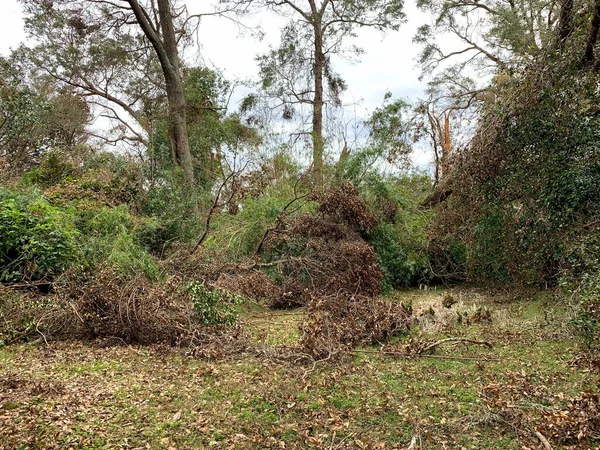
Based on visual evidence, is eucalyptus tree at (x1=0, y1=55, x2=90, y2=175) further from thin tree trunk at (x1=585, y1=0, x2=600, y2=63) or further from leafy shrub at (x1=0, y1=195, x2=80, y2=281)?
thin tree trunk at (x1=585, y1=0, x2=600, y2=63)

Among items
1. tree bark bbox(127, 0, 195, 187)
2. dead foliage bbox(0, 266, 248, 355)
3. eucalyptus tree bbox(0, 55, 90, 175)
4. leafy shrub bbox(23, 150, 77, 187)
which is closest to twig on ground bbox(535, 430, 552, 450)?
dead foliage bbox(0, 266, 248, 355)

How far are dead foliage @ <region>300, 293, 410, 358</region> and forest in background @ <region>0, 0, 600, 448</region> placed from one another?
0.02m

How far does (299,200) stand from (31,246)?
5222 mm

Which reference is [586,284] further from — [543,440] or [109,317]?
[109,317]

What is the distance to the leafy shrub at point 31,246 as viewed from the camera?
602cm

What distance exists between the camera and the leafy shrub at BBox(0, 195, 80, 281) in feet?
19.7

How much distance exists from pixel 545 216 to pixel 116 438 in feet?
15.9

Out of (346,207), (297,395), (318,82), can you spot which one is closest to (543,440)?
(297,395)

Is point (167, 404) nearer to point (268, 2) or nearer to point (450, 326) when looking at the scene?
point (450, 326)

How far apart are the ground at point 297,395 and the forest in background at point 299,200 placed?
32cm

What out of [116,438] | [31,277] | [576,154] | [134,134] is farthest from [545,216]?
[134,134]

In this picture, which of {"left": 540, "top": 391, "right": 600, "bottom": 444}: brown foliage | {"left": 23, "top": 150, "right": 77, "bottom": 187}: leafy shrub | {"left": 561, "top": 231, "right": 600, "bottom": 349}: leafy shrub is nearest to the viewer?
{"left": 540, "top": 391, "right": 600, "bottom": 444}: brown foliage

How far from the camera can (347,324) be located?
504 cm

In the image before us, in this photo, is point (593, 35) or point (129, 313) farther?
point (129, 313)
